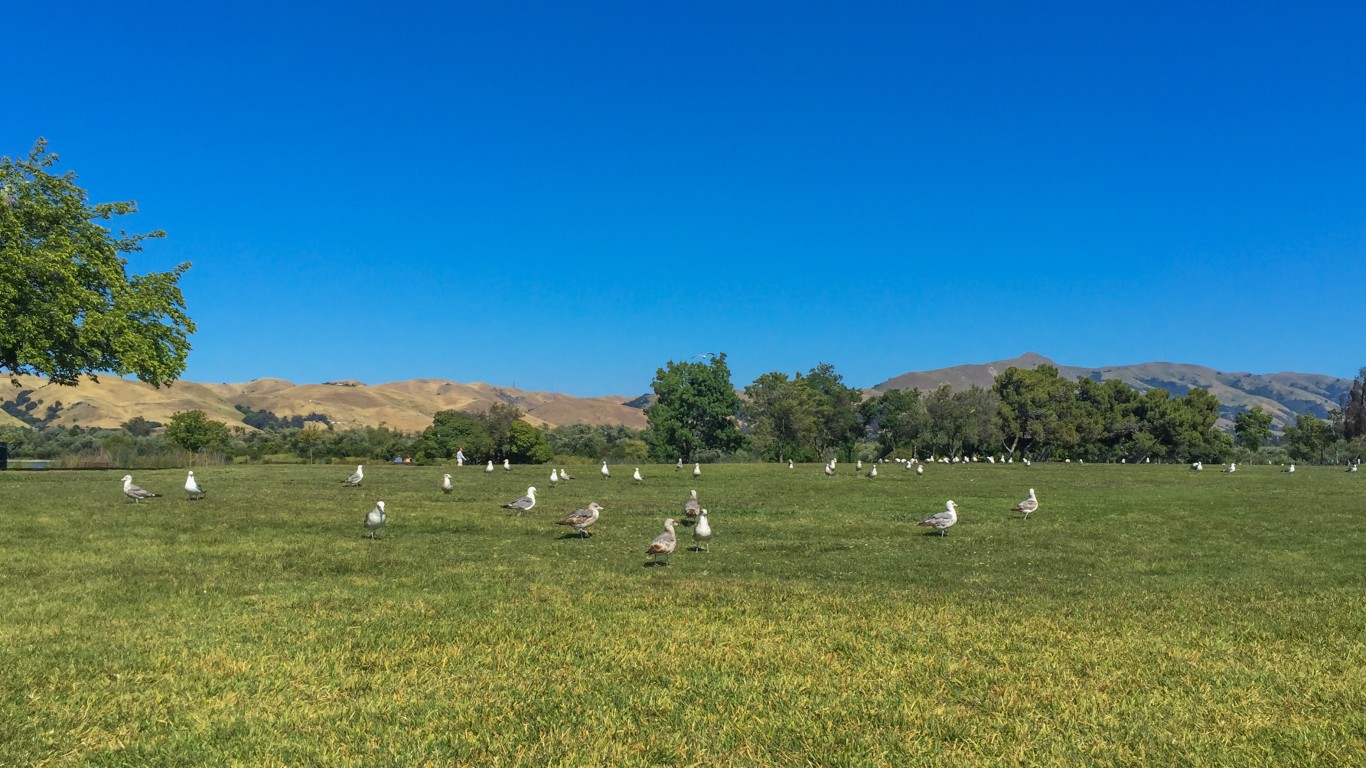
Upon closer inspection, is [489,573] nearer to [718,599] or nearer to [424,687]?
[718,599]

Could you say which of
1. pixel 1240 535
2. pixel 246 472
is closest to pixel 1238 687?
pixel 1240 535

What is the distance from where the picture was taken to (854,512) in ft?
98.5

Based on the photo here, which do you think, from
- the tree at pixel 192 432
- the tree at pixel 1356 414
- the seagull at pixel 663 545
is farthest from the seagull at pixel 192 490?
the tree at pixel 1356 414

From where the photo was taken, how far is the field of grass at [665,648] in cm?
716

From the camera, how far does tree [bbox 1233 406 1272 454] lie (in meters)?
116

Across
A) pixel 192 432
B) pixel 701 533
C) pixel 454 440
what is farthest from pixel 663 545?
pixel 454 440

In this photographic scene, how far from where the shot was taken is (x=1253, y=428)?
11638cm

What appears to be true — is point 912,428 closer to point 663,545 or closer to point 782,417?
point 782,417

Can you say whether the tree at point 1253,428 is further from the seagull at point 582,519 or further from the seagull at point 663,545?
the seagull at point 663,545

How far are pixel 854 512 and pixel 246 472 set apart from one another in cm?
3603

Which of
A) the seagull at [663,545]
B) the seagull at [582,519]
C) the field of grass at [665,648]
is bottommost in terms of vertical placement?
the field of grass at [665,648]

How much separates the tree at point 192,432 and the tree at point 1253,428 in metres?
127

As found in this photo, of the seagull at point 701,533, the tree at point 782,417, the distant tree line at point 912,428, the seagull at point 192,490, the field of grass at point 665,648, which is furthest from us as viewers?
the tree at point 782,417

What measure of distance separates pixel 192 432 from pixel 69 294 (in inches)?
1228
